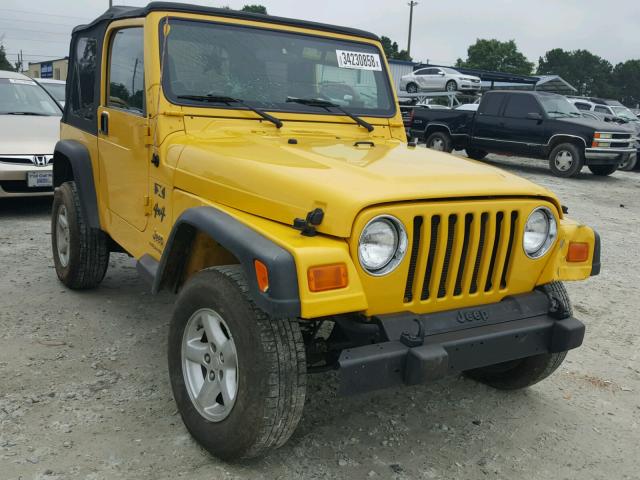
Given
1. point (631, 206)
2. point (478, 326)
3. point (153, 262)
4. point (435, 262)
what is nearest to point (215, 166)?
point (153, 262)

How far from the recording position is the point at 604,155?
13.5m

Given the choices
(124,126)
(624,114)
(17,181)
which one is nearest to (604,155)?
(624,114)

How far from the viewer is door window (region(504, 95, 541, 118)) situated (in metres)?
14.4

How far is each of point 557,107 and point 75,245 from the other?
12537 millimetres

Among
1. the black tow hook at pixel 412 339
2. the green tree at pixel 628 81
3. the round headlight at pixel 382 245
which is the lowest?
the black tow hook at pixel 412 339

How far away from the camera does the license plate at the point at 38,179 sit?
23.8 feet

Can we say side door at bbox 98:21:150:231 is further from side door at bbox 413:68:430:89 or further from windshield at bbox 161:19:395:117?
side door at bbox 413:68:430:89

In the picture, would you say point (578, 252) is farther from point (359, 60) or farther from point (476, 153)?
point (476, 153)

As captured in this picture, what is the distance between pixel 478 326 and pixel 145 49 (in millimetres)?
2357

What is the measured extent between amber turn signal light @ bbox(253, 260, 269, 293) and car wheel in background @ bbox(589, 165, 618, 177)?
45.2ft

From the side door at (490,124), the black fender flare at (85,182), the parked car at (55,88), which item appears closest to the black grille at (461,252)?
the black fender flare at (85,182)

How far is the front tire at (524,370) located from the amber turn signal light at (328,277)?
1.27 meters

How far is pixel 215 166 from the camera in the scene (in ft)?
9.95

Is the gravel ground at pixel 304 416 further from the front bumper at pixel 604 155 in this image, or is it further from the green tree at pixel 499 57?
the green tree at pixel 499 57
